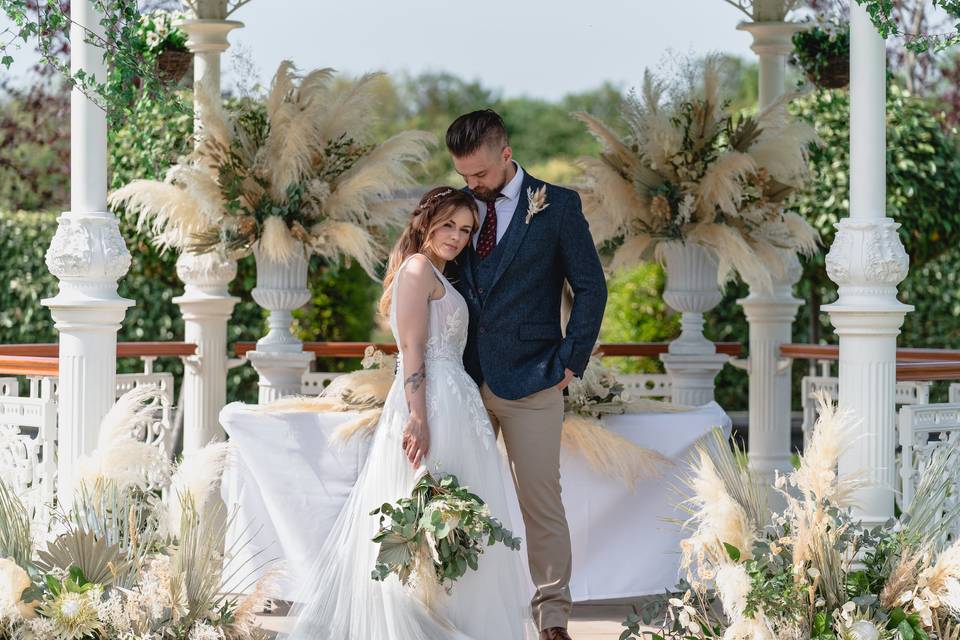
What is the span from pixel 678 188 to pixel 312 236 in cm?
171

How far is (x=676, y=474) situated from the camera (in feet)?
16.6

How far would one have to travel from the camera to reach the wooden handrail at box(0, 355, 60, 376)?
16.8 ft

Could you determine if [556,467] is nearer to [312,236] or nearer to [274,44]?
[312,236]

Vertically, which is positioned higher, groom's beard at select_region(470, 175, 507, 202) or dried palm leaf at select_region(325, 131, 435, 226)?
dried palm leaf at select_region(325, 131, 435, 226)

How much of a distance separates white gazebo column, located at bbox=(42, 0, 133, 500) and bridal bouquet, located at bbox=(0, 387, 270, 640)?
0.60 metres

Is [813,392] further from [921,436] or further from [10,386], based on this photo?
[10,386]

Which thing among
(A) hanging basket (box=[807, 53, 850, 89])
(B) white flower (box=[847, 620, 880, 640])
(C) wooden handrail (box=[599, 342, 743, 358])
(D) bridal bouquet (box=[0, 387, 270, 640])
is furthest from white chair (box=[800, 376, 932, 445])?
(D) bridal bouquet (box=[0, 387, 270, 640])

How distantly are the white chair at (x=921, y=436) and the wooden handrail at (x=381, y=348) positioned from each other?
1869 mm

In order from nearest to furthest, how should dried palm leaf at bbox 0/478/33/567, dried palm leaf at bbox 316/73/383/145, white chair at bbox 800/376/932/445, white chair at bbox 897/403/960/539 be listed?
dried palm leaf at bbox 0/478/33/567 < white chair at bbox 897/403/960/539 < dried palm leaf at bbox 316/73/383/145 < white chair at bbox 800/376/932/445

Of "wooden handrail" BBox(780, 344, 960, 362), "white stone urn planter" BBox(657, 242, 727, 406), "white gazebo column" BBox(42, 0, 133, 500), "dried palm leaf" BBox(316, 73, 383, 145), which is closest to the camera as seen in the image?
"white gazebo column" BBox(42, 0, 133, 500)

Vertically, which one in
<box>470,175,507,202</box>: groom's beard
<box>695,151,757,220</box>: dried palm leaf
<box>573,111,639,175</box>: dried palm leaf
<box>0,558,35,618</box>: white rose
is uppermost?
<box>573,111,639,175</box>: dried palm leaf

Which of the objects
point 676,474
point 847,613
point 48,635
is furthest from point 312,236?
point 847,613

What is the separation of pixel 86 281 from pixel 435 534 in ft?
5.63

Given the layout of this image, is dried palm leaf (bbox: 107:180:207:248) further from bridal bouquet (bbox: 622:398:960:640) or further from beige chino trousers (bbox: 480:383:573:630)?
bridal bouquet (bbox: 622:398:960:640)
